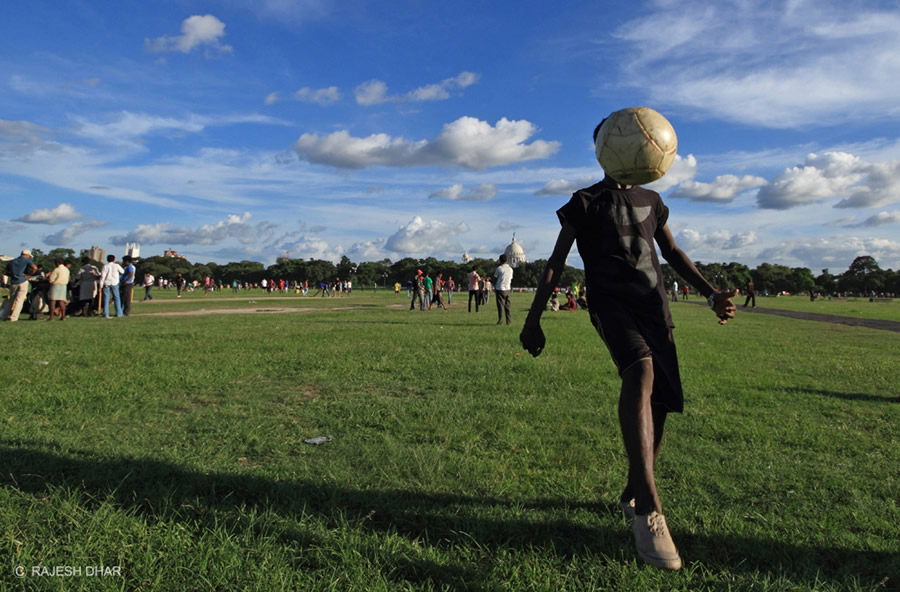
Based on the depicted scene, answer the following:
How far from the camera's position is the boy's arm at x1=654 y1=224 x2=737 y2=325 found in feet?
11.2

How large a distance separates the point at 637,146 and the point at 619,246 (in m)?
0.50

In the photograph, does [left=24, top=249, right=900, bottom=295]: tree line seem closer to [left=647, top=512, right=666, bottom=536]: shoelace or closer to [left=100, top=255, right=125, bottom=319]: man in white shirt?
[left=100, top=255, right=125, bottom=319]: man in white shirt

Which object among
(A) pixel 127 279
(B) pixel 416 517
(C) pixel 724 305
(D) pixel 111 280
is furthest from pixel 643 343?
(A) pixel 127 279

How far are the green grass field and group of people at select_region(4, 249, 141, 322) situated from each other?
384 inches

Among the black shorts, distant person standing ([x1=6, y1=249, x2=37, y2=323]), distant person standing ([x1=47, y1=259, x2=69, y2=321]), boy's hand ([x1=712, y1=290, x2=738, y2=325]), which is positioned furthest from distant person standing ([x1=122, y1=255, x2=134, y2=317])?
boy's hand ([x1=712, y1=290, x2=738, y2=325])

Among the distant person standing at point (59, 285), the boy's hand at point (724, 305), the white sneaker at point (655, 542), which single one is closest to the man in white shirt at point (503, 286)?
the distant person standing at point (59, 285)

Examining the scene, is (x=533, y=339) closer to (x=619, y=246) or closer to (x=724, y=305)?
(x=619, y=246)

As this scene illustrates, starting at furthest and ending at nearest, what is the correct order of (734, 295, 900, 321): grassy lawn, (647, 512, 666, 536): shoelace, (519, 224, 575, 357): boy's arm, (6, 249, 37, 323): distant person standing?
(734, 295, 900, 321): grassy lawn < (6, 249, 37, 323): distant person standing < (519, 224, 575, 357): boy's arm < (647, 512, 666, 536): shoelace

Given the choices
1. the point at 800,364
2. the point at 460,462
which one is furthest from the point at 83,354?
the point at 800,364

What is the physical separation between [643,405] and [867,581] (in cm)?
111

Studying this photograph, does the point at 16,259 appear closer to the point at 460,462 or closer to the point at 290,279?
the point at 460,462

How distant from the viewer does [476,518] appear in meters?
3.03

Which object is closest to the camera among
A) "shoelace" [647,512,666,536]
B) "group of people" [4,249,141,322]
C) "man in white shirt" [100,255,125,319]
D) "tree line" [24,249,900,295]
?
"shoelace" [647,512,666,536]

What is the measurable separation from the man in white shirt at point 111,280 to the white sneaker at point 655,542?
688 inches
